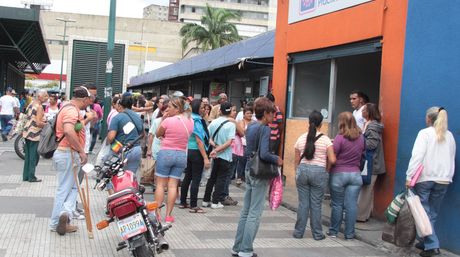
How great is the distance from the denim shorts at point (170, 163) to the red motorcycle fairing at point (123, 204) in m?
1.50

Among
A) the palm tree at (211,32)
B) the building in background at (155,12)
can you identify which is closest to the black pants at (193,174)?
the palm tree at (211,32)

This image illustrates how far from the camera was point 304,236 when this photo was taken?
23.5 ft

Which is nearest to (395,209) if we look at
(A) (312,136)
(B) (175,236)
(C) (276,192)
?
(A) (312,136)

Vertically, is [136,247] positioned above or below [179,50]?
below

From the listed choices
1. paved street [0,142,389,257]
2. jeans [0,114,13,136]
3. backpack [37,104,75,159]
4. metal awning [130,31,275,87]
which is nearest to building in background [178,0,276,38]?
metal awning [130,31,275,87]

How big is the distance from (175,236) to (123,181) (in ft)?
4.99

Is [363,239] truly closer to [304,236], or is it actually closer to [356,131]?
[304,236]

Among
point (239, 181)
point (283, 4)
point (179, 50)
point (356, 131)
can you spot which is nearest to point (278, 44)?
point (283, 4)

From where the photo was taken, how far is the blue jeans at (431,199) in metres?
6.12

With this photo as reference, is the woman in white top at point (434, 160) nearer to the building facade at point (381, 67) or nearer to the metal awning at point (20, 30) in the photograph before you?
the building facade at point (381, 67)

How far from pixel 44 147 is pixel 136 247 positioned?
2117mm

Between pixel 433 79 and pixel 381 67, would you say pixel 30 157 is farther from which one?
pixel 433 79

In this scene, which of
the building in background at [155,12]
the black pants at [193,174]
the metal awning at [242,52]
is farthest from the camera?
the building in background at [155,12]

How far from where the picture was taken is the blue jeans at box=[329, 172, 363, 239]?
23.0 feet
